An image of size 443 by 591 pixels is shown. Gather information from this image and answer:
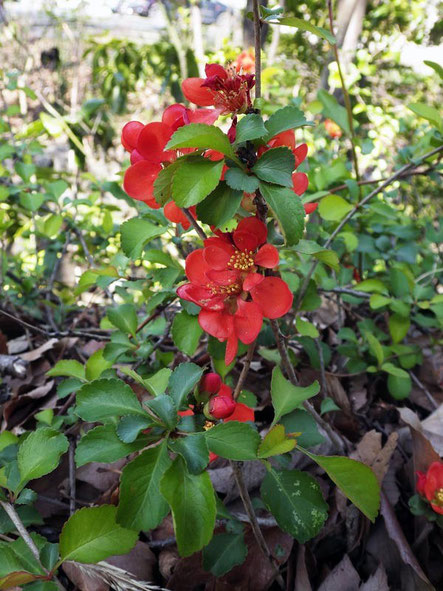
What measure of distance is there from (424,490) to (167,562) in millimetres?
438

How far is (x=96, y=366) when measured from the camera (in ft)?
2.76

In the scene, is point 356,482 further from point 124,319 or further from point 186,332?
point 124,319

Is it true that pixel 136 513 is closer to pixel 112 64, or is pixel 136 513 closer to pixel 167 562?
pixel 167 562

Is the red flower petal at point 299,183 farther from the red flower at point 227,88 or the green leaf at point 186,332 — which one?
the green leaf at point 186,332

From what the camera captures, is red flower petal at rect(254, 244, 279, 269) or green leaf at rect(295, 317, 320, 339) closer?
red flower petal at rect(254, 244, 279, 269)

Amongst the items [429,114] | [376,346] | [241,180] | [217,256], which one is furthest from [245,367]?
[429,114]

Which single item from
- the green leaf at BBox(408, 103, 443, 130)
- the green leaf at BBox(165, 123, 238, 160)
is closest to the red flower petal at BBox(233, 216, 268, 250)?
the green leaf at BBox(165, 123, 238, 160)

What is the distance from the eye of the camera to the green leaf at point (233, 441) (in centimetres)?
49

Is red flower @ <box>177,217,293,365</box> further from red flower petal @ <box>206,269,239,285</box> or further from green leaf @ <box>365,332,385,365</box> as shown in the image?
green leaf @ <box>365,332,385,365</box>

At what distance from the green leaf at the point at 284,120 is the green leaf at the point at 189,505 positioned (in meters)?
0.38

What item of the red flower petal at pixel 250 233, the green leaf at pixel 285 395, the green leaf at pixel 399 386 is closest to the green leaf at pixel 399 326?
the green leaf at pixel 399 386

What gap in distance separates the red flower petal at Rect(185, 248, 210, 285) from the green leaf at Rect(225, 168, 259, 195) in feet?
0.43

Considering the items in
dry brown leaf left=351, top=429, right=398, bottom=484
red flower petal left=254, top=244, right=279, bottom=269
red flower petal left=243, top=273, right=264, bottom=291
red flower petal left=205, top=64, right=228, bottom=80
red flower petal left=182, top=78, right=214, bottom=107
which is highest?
red flower petal left=205, top=64, right=228, bottom=80

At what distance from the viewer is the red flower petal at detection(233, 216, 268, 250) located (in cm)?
54
